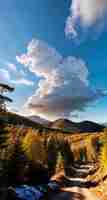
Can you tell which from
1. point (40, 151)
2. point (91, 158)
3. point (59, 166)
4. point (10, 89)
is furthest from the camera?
point (91, 158)

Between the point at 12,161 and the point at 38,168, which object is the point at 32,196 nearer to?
the point at 12,161

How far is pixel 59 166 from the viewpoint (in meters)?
71.9

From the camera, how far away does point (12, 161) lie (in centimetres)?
3941

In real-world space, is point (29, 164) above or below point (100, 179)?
above

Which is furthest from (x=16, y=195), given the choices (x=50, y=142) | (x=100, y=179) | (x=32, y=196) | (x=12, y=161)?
(x=50, y=142)

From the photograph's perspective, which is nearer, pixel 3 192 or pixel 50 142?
pixel 3 192

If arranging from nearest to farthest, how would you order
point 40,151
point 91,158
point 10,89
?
1. point 10,89
2. point 40,151
3. point 91,158

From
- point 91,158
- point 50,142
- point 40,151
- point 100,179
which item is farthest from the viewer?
point 91,158

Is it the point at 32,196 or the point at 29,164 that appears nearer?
the point at 32,196

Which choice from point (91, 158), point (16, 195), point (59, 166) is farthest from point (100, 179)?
point (91, 158)

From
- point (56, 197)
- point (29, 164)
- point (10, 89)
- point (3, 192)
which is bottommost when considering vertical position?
point (56, 197)

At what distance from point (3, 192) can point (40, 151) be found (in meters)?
45.2

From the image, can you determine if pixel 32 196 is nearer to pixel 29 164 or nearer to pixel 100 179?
pixel 29 164

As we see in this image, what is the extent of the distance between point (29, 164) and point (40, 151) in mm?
26933
